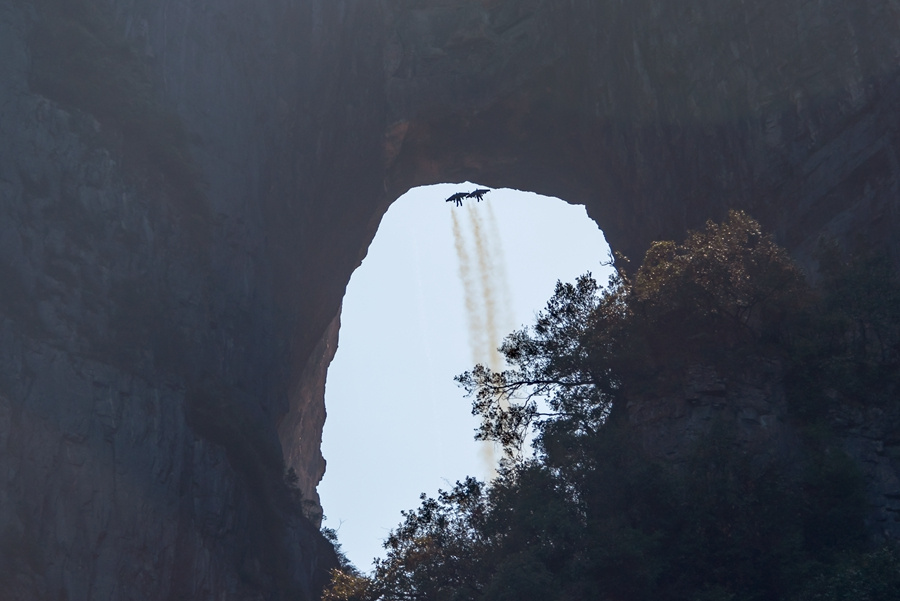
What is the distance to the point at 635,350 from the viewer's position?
27.3 metres

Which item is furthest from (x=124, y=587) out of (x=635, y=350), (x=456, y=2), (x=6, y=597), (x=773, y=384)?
(x=456, y=2)

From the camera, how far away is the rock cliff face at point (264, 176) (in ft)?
108

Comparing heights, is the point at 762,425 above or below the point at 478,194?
below

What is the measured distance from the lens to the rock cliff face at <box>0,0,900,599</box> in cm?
3300

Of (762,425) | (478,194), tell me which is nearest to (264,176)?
(478,194)

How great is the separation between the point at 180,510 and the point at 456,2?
Result: 28926mm

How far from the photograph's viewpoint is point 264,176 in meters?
47.3

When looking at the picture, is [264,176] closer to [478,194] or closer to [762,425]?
[478,194]

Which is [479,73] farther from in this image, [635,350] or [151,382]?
[635,350]

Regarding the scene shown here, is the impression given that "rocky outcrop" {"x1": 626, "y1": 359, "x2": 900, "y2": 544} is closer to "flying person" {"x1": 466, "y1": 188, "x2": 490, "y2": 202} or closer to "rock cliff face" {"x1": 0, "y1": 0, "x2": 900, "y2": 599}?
"rock cliff face" {"x1": 0, "y1": 0, "x2": 900, "y2": 599}

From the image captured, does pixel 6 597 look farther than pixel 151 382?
No

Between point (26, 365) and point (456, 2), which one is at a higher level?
point (456, 2)

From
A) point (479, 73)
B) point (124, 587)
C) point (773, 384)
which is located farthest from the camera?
Result: point (479, 73)

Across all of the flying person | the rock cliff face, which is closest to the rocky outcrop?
the rock cliff face
